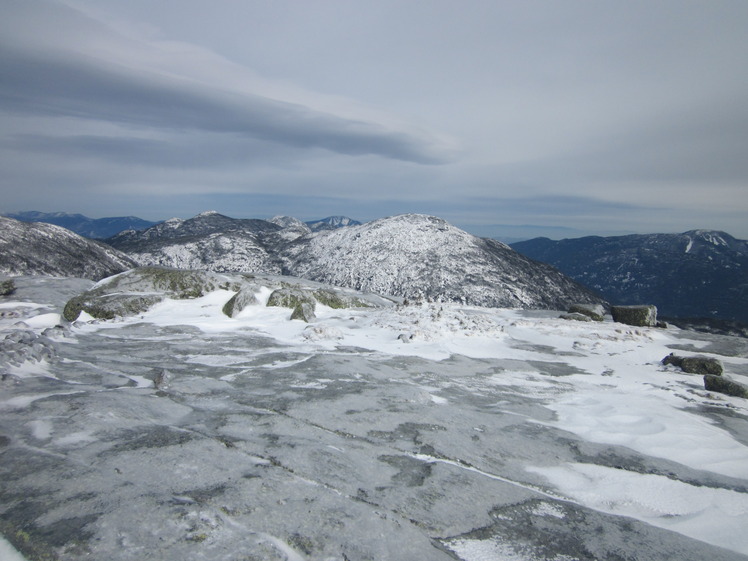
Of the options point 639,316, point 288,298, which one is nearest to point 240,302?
point 288,298

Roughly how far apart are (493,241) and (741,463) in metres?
53.6

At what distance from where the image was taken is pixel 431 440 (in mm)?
7324

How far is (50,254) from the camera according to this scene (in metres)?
45.2

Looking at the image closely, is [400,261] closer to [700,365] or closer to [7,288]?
[7,288]

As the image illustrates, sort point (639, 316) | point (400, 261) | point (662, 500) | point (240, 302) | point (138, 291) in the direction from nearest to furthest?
point (662, 500) < point (240, 302) < point (138, 291) < point (639, 316) < point (400, 261)

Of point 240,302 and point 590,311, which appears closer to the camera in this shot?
point 240,302

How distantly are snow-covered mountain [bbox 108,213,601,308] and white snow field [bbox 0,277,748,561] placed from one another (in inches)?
1164

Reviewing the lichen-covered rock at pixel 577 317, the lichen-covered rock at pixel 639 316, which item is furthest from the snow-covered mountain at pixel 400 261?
the lichen-covered rock at pixel 639 316

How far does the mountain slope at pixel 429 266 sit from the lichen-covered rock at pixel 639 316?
17.5m

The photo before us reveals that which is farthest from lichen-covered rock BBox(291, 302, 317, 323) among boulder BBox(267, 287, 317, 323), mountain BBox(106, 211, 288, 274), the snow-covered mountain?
mountain BBox(106, 211, 288, 274)

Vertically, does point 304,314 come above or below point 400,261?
below

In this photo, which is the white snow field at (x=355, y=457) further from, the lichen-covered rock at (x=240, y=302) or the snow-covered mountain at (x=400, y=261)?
the snow-covered mountain at (x=400, y=261)

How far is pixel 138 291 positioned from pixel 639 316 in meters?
29.5

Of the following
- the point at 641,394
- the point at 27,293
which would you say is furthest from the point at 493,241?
the point at 27,293
